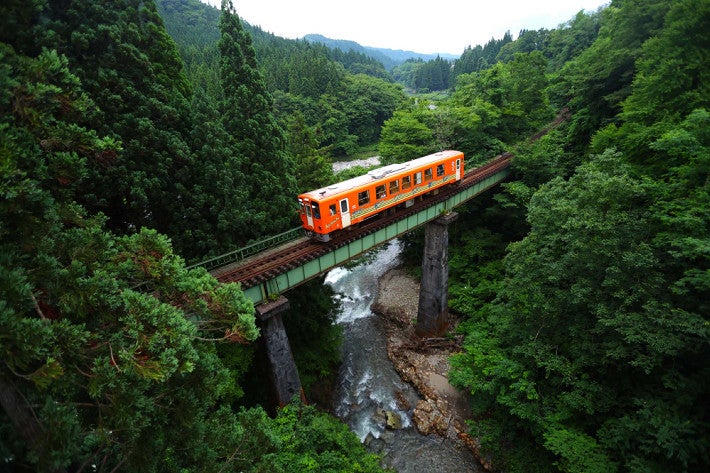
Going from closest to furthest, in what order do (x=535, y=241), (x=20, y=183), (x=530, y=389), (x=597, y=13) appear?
1. (x=20, y=183)
2. (x=530, y=389)
3. (x=535, y=241)
4. (x=597, y=13)

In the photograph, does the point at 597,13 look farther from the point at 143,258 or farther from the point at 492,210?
the point at 143,258

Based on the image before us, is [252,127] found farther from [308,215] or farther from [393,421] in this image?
[393,421]

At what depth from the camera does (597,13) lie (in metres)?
59.3

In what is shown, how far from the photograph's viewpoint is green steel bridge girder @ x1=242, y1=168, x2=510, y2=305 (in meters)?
14.3

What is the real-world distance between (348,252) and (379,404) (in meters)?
8.83

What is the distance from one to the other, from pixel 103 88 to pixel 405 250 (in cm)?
2695

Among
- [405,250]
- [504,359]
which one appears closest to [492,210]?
[405,250]

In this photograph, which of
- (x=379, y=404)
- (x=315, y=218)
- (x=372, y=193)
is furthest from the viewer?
(x=379, y=404)

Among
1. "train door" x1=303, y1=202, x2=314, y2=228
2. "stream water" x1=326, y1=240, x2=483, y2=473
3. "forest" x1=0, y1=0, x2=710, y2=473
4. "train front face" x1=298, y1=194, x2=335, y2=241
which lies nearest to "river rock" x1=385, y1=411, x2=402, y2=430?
"stream water" x1=326, y1=240, x2=483, y2=473

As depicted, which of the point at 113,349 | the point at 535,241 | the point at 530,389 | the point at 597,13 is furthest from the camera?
the point at 597,13

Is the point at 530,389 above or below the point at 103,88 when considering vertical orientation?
below

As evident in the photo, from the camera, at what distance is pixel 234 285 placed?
7324mm

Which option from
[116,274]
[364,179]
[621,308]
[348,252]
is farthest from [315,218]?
[621,308]

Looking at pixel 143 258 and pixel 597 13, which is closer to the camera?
pixel 143 258
